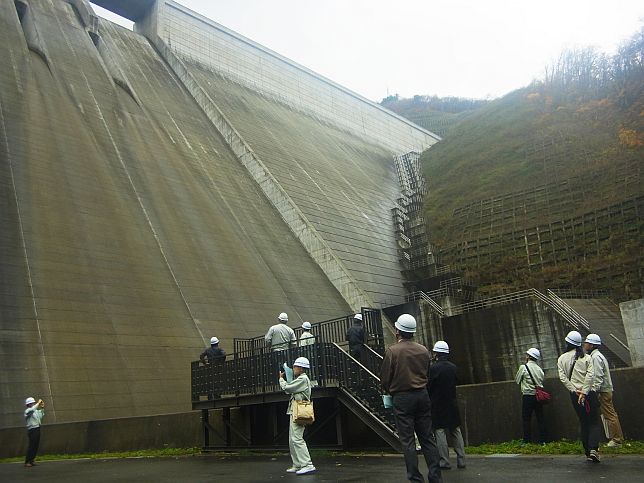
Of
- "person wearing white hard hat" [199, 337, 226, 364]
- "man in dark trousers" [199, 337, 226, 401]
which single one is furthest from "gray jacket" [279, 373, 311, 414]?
"person wearing white hard hat" [199, 337, 226, 364]

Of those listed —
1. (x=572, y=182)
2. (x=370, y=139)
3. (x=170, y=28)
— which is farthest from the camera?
(x=370, y=139)

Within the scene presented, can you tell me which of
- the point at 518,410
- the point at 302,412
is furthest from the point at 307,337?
the point at 518,410

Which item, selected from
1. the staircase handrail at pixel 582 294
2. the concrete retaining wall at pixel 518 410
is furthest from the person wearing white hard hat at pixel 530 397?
the staircase handrail at pixel 582 294

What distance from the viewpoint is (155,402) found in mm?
13258

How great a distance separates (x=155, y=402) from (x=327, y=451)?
5.11 m

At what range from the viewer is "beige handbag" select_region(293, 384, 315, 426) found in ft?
24.3

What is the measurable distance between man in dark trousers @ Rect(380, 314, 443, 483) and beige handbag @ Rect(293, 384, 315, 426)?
2101 millimetres

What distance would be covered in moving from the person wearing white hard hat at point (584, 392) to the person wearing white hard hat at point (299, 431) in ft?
10.6

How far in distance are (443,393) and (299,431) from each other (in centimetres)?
190

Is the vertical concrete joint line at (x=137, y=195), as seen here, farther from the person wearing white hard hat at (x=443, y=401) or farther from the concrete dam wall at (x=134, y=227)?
the person wearing white hard hat at (x=443, y=401)

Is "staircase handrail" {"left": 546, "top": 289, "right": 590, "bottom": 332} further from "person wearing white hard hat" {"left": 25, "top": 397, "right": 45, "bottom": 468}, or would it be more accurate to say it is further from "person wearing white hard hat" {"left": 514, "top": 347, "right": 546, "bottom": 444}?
"person wearing white hard hat" {"left": 25, "top": 397, "right": 45, "bottom": 468}

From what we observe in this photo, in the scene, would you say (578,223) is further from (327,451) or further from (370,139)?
(370,139)

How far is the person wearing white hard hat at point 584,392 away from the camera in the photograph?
22.6 feet

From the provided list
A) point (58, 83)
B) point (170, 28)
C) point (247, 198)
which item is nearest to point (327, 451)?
point (247, 198)
